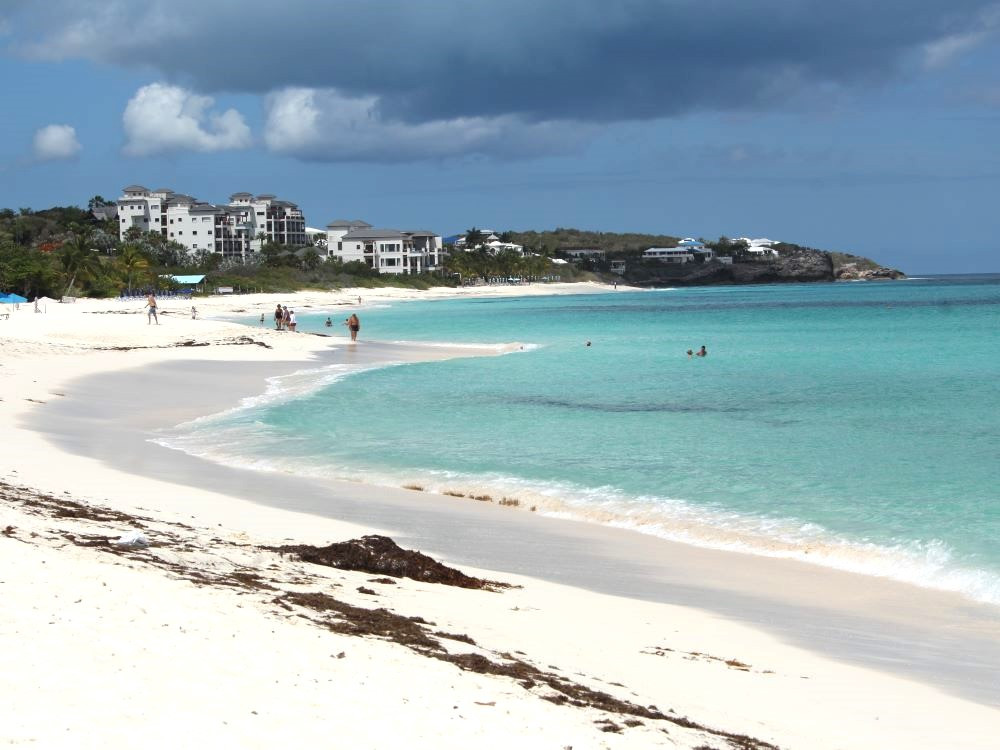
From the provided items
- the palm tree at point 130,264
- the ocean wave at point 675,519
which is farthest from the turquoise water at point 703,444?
the palm tree at point 130,264

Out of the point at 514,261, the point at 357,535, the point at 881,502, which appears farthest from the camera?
the point at 514,261

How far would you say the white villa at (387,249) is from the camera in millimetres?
169250

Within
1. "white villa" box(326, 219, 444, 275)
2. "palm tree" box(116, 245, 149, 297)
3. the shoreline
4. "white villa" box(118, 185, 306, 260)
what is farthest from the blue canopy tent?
"white villa" box(326, 219, 444, 275)

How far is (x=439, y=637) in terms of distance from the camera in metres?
7.32

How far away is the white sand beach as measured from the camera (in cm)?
556

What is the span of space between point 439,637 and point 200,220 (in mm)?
159057

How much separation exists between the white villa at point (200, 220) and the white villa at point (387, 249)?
29.7 ft

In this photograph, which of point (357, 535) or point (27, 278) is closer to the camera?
point (357, 535)

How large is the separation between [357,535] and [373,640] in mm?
4624

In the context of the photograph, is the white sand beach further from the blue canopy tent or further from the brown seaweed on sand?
the blue canopy tent

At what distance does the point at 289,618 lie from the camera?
7266 millimetres

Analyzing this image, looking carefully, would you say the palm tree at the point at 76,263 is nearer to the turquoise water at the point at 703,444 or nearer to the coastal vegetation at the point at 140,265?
the coastal vegetation at the point at 140,265

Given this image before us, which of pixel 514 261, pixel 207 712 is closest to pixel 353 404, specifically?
pixel 207 712

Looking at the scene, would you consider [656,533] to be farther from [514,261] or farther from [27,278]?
[514,261]
